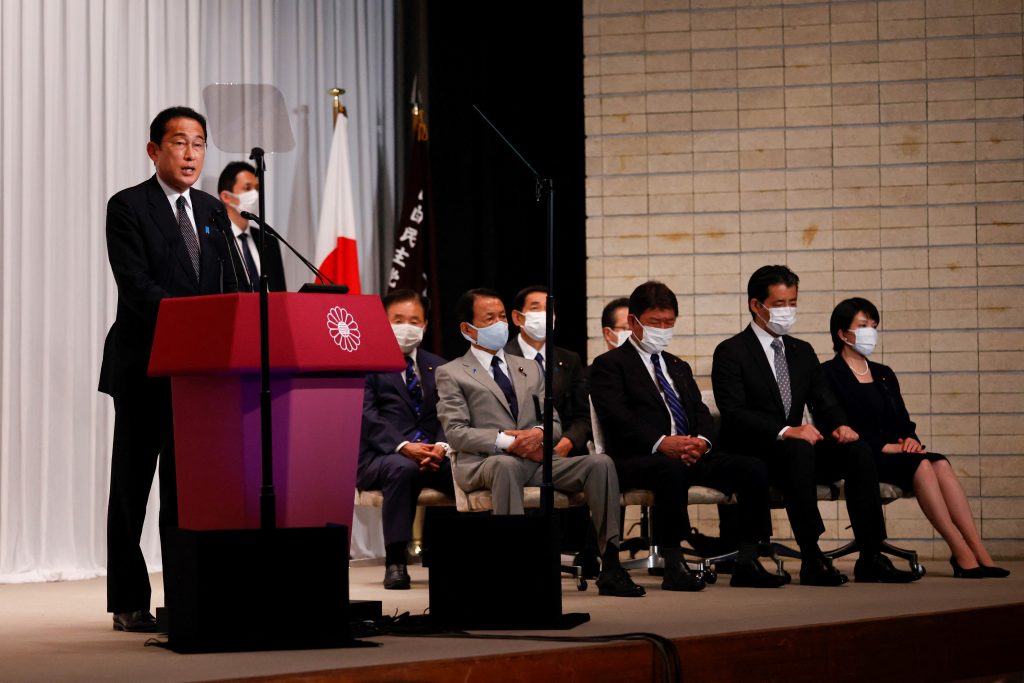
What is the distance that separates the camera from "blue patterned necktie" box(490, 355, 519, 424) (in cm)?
482

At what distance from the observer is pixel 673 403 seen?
194 inches

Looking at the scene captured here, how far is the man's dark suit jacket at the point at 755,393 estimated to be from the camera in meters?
5.03

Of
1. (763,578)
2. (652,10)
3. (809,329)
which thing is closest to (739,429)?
(763,578)

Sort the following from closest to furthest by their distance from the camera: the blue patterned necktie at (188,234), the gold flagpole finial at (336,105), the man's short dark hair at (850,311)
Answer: the blue patterned necktie at (188,234) → the man's short dark hair at (850,311) → the gold flagpole finial at (336,105)

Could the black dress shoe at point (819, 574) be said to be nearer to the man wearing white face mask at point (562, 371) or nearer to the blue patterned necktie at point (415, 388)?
the man wearing white face mask at point (562, 371)

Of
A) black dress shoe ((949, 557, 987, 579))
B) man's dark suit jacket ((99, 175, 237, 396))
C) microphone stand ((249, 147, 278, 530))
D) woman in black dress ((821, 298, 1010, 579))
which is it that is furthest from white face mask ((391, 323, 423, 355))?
microphone stand ((249, 147, 278, 530))

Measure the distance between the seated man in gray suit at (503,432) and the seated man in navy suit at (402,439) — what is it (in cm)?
35

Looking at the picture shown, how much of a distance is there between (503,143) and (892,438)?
2.55 m

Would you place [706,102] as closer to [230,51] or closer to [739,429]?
[739,429]

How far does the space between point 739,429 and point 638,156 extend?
1743 millimetres

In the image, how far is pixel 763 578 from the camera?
460 cm

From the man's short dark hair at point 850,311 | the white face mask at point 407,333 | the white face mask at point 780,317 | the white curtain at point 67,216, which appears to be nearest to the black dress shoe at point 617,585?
the white face mask at point 780,317

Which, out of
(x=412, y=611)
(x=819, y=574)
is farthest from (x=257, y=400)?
(x=819, y=574)

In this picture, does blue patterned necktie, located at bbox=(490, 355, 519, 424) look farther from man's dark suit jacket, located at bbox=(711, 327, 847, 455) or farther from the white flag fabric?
the white flag fabric
